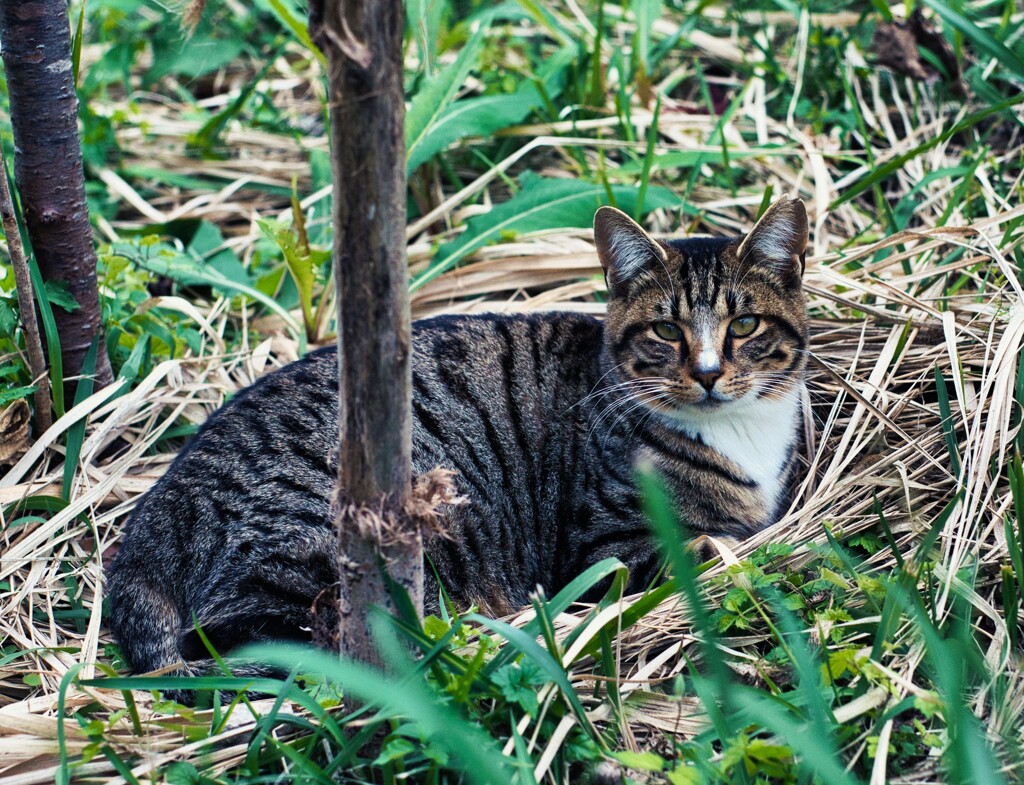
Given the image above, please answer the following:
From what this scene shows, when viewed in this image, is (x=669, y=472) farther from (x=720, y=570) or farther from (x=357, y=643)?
(x=357, y=643)

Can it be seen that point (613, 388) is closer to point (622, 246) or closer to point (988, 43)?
point (622, 246)

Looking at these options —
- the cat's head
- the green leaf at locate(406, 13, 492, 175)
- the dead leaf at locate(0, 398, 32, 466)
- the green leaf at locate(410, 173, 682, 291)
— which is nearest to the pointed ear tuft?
the cat's head

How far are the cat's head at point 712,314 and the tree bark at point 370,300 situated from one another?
129 centimetres

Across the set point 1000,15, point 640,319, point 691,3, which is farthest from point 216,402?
point 1000,15

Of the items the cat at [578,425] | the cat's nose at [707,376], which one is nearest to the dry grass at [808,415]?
the cat at [578,425]

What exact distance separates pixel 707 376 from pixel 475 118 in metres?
2.00

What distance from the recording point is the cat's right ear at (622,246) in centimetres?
295

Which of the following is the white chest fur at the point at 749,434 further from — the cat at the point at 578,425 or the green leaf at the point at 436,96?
the green leaf at the point at 436,96

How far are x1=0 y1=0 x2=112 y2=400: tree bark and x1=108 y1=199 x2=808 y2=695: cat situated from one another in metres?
0.66

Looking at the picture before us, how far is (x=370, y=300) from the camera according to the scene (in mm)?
1628

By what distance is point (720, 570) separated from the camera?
256 cm

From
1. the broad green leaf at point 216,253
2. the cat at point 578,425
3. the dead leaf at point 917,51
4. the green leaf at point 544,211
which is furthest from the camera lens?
the dead leaf at point 917,51

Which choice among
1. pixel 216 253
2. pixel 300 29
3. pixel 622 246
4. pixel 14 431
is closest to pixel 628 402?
pixel 622 246

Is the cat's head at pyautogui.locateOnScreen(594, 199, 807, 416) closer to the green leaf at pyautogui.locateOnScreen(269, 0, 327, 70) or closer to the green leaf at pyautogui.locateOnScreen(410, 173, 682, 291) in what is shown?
the green leaf at pyautogui.locateOnScreen(410, 173, 682, 291)
